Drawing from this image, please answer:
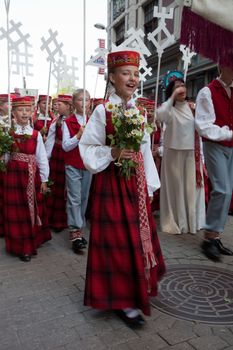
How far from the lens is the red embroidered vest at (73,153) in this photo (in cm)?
468

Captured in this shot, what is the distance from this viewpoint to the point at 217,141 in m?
4.15

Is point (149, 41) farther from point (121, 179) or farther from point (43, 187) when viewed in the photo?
point (121, 179)

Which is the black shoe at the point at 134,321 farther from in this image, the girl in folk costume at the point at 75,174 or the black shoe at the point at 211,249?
the girl in folk costume at the point at 75,174

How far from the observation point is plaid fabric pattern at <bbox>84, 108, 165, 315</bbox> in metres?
2.74

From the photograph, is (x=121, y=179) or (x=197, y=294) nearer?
(x=121, y=179)

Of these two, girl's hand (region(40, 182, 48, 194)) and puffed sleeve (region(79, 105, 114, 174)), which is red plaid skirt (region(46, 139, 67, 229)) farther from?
puffed sleeve (region(79, 105, 114, 174))

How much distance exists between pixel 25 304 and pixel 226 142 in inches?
107

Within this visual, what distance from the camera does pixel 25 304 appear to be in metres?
3.07

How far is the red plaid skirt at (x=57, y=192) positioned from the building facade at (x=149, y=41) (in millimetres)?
6315

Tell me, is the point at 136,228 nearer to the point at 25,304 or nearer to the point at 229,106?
the point at 25,304

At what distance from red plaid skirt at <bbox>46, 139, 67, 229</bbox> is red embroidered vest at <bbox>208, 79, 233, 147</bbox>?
8.17ft

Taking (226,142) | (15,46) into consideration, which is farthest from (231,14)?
(15,46)

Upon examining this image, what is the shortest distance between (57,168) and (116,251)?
123 inches

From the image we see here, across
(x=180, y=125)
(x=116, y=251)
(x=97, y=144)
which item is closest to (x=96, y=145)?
(x=97, y=144)
